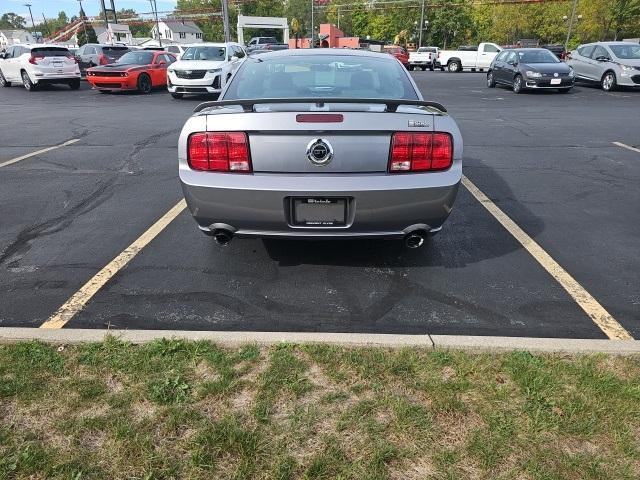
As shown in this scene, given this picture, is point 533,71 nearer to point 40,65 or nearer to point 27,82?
point 40,65

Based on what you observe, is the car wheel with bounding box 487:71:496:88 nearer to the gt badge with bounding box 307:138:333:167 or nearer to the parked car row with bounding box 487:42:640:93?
the parked car row with bounding box 487:42:640:93

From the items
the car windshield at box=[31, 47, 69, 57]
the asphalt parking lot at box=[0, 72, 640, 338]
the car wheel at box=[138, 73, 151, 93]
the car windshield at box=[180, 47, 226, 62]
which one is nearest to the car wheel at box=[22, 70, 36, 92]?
the car windshield at box=[31, 47, 69, 57]

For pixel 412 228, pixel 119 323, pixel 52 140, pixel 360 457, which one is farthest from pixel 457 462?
pixel 52 140

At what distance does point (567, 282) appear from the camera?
3523 mm

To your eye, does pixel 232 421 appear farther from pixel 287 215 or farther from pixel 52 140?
pixel 52 140

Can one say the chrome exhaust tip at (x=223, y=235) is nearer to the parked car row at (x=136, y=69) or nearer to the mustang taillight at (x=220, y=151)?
the mustang taillight at (x=220, y=151)

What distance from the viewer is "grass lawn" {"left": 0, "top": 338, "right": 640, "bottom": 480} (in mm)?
1972

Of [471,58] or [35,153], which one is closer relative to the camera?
[35,153]

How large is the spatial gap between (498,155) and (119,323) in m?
6.32

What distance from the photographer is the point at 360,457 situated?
6.59ft

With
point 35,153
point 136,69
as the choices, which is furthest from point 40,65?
point 35,153

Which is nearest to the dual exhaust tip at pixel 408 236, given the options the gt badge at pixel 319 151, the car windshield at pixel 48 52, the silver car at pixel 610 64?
the gt badge at pixel 319 151

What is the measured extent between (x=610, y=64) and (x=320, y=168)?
697 inches

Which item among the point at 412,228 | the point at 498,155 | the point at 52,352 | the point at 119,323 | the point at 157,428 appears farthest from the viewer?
the point at 498,155
